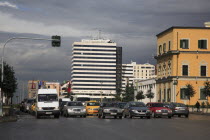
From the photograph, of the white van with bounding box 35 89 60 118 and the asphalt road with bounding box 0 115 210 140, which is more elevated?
the white van with bounding box 35 89 60 118

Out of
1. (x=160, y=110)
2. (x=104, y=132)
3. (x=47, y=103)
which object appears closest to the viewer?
(x=104, y=132)

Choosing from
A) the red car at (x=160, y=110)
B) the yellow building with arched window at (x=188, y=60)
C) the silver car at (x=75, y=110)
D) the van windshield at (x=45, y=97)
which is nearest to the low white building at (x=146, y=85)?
the yellow building with arched window at (x=188, y=60)

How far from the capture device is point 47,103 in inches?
1539

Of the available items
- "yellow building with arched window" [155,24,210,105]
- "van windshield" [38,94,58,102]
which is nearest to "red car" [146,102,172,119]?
"van windshield" [38,94,58,102]

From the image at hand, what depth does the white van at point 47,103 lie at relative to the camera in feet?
128

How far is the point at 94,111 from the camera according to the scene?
159 feet

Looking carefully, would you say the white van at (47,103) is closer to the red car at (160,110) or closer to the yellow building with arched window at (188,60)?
the red car at (160,110)

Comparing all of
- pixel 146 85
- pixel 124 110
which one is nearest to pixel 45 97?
pixel 124 110

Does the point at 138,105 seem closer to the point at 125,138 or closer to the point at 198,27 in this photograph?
the point at 125,138

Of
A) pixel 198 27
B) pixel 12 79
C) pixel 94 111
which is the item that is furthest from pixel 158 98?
pixel 94 111

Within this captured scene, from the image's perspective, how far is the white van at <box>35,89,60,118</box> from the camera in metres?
38.9

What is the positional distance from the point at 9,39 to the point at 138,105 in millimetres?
12061

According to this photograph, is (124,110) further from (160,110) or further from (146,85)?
A: (146,85)

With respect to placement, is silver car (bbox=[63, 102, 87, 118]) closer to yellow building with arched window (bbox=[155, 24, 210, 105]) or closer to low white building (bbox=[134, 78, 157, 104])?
yellow building with arched window (bbox=[155, 24, 210, 105])
